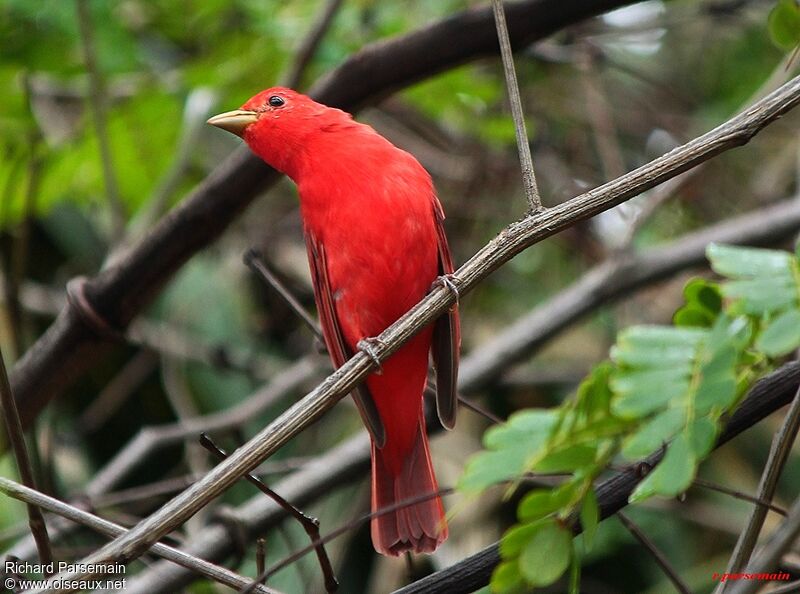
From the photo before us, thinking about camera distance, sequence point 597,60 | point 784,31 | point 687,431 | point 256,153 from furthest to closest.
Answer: point 597,60 < point 256,153 < point 784,31 < point 687,431

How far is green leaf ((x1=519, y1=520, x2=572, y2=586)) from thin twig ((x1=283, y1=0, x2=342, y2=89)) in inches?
93.1

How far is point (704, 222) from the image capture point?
19.0ft

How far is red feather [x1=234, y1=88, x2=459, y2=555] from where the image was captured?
3195 millimetres

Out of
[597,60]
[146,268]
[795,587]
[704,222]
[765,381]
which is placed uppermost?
[597,60]

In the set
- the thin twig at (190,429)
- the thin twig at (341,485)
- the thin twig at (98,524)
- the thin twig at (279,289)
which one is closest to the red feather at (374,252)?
the thin twig at (279,289)

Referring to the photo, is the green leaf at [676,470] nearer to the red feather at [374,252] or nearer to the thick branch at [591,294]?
the red feather at [374,252]

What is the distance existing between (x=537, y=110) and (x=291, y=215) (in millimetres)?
1571

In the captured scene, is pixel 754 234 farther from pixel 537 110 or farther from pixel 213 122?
pixel 213 122

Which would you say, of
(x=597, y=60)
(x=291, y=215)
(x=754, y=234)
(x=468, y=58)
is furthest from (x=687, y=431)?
(x=291, y=215)

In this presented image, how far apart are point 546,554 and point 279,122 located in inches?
81.4

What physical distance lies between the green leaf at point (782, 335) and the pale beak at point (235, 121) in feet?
7.25

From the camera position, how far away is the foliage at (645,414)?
1.42 m

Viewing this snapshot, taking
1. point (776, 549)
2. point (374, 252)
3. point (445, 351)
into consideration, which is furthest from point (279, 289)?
point (776, 549)

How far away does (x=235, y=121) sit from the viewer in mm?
3281
